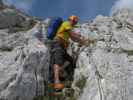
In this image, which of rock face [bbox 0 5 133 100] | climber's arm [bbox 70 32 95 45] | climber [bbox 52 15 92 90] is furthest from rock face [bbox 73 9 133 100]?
climber [bbox 52 15 92 90]

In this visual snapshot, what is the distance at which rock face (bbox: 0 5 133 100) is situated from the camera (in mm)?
12789

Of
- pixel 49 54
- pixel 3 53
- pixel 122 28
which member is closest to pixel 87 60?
pixel 49 54

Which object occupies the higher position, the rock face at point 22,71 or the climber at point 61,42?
the climber at point 61,42

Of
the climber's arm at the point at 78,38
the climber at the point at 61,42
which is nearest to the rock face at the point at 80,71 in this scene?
the climber's arm at the point at 78,38

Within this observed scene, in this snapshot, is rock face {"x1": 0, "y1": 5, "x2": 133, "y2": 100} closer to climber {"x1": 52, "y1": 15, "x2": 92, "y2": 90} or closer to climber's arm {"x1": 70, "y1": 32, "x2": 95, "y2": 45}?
climber's arm {"x1": 70, "y1": 32, "x2": 95, "y2": 45}

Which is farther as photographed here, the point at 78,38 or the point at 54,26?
the point at 78,38

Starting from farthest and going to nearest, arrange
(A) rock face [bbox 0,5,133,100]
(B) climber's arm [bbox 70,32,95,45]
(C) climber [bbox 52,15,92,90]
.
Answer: (B) climber's arm [bbox 70,32,95,45] < (C) climber [bbox 52,15,92,90] < (A) rock face [bbox 0,5,133,100]

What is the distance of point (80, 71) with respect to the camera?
16.3 m

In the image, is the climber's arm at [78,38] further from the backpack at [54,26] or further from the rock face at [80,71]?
the backpack at [54,26]

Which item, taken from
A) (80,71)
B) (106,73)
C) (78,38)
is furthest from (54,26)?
(106,73)

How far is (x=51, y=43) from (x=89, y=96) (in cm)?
622

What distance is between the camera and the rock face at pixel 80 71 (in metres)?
12.8

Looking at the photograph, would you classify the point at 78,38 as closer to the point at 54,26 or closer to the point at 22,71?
the point at 54,26

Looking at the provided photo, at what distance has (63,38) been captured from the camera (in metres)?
18.1
